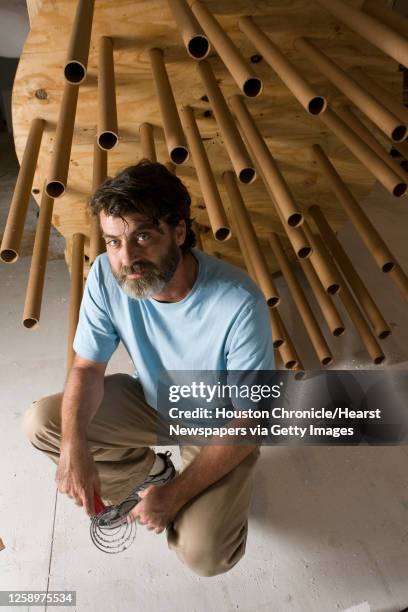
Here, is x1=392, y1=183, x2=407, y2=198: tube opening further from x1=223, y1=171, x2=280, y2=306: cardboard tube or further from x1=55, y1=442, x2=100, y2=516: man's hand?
x1=55, y1=442, x2=100, y2=516: man's hand

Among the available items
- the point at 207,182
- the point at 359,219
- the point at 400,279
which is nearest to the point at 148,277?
the point at 207,182

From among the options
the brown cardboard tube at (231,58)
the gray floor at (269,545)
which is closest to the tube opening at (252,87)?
the brown cardboard tube at (231,58)

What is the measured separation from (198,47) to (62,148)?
412mm

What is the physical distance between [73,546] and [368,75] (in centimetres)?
164

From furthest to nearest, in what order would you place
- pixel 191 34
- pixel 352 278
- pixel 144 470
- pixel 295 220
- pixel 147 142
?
1. pixel 352 278
2. pixel 147 142
3. pixel 144 470
4. pixel 295 220
5. pixel 191 34

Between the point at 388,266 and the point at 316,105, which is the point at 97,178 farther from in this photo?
the point at 388,266

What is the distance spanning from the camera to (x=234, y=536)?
134 centimetres

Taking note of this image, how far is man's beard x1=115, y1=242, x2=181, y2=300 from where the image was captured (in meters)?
1.24

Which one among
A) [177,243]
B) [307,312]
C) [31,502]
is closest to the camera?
[177,243]

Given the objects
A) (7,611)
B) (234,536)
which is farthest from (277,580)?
(7,611)

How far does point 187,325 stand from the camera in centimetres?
134

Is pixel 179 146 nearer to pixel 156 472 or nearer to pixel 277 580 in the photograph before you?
pixel 156 472

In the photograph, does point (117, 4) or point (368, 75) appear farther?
point (368, 75)

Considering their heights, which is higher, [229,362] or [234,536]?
[229,362]
